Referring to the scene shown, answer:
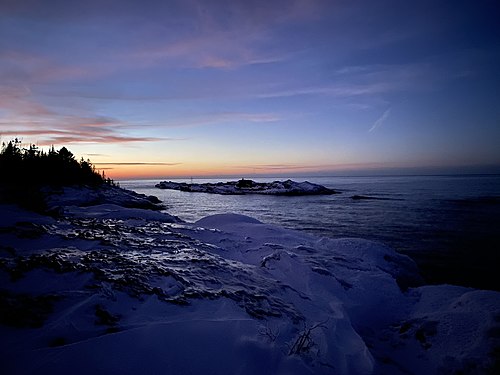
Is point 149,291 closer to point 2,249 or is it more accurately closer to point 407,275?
point 2,249

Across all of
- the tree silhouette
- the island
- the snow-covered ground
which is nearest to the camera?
the snow-covered ground

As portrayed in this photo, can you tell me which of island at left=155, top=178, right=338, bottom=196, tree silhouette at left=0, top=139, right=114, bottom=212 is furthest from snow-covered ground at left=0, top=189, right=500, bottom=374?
island at left=155, top=178, right=338, bottom=196

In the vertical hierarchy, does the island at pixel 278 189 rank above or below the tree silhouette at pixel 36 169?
below

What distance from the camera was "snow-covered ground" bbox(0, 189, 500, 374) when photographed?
7.29 feet

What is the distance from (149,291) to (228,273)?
1.67m

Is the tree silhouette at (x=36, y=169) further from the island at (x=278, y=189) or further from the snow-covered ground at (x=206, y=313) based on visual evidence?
the island at (x=278, y=189)

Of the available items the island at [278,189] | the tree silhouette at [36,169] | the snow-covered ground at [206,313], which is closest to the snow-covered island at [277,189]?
the island at [278,189]

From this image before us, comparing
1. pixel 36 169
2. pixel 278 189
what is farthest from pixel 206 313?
pixel 278 189

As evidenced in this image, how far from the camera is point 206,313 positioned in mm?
3055

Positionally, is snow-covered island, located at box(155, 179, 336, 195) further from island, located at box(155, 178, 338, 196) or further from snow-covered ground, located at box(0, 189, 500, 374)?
snow-covered ground, located at box(0, 189, 500, 374)

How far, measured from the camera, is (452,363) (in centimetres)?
310

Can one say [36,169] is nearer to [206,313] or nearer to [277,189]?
[206,313]

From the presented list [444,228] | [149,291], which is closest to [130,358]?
[149,291]

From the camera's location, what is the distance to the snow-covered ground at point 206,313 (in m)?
2.22
